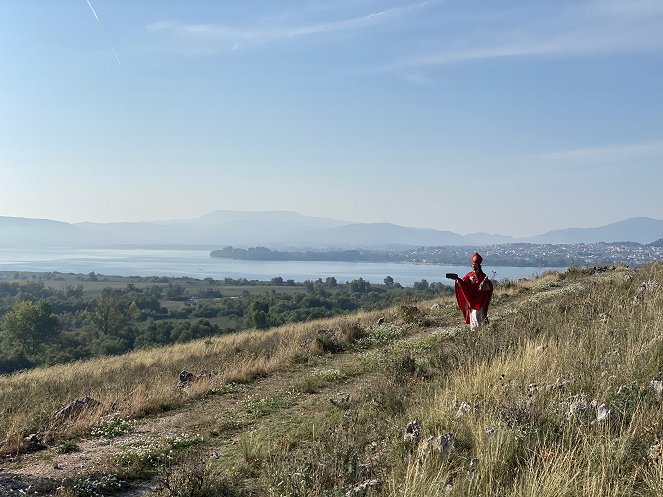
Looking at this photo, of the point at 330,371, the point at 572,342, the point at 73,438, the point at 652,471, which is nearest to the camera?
the point at 652,471

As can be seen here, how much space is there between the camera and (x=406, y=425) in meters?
5.00

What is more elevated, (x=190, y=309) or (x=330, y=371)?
(x=330, y=371)

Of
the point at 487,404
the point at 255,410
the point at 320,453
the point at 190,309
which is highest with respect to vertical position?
the point at 487,404

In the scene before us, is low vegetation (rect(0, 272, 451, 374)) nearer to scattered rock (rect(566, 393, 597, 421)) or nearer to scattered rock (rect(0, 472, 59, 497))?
scattered rock (rect(566, 393, 597, 421))

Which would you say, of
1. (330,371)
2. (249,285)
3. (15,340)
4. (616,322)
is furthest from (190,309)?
(616,322)

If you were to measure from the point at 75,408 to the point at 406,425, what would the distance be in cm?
615

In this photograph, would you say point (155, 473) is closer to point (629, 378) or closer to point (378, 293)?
point (629, 378)

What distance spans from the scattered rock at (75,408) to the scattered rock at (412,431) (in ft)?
19.5

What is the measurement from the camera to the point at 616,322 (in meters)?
7.71

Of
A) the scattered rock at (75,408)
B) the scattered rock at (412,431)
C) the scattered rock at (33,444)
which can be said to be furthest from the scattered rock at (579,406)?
the scattered rock at (75,408)

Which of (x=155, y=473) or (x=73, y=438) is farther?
(x=73, y=438)

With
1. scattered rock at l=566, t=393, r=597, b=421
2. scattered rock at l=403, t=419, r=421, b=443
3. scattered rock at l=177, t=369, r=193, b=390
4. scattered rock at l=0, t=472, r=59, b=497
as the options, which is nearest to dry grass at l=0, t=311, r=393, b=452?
scattered rock at l=177, t=369, r=193, b=390

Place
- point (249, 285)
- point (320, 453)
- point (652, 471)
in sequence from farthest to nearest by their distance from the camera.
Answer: point (249, 285) < point (320, 453) < point (652, 471)

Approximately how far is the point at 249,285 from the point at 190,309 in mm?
38569
